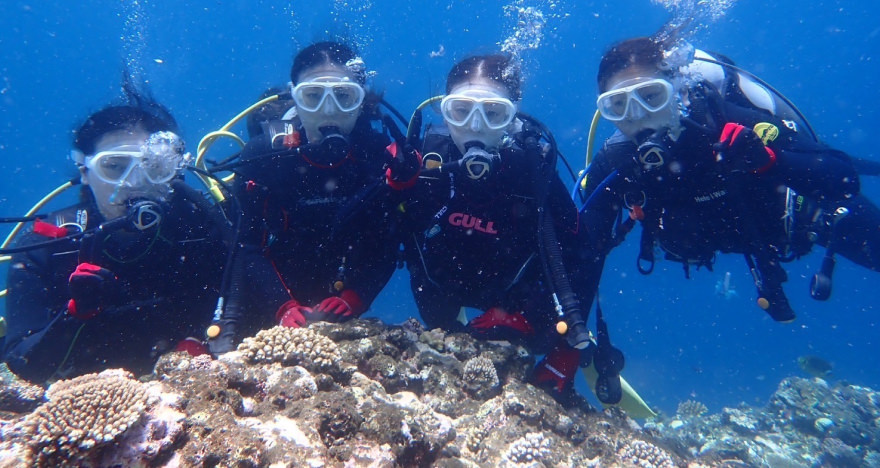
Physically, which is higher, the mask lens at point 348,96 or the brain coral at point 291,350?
the mask lens at point 348,96

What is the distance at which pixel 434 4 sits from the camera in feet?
183

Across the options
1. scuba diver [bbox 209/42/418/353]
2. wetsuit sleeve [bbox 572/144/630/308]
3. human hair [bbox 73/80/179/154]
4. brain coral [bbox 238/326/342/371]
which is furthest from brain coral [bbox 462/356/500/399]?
human hair [bbox 73/80/179/154]

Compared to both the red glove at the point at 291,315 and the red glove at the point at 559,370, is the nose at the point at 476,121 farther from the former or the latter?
the red glove at the point at 291,315

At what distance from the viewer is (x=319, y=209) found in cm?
544

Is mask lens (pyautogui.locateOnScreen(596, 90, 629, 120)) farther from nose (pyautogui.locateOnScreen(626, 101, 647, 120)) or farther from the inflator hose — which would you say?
the inflator hose

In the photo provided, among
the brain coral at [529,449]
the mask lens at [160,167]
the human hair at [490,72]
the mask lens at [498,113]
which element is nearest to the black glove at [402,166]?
the mask lens at [498,113]

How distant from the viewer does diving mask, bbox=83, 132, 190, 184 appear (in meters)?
4.57

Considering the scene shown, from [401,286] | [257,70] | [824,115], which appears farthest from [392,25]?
[824,115]

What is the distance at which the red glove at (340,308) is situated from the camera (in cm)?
468

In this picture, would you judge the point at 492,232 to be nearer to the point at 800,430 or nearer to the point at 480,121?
the point at 480,121

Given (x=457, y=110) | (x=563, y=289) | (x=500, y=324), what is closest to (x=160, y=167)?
(x=457, y=110)

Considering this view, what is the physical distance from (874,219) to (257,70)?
350ft

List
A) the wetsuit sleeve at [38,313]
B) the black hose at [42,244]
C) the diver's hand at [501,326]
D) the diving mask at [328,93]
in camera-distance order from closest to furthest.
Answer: the black hose at [42,244], the wetsuit sleeve at [38,313], the diver's hand at [501,326], the diving mask at [328,93]

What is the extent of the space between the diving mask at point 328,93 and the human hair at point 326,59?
10.8 inches
